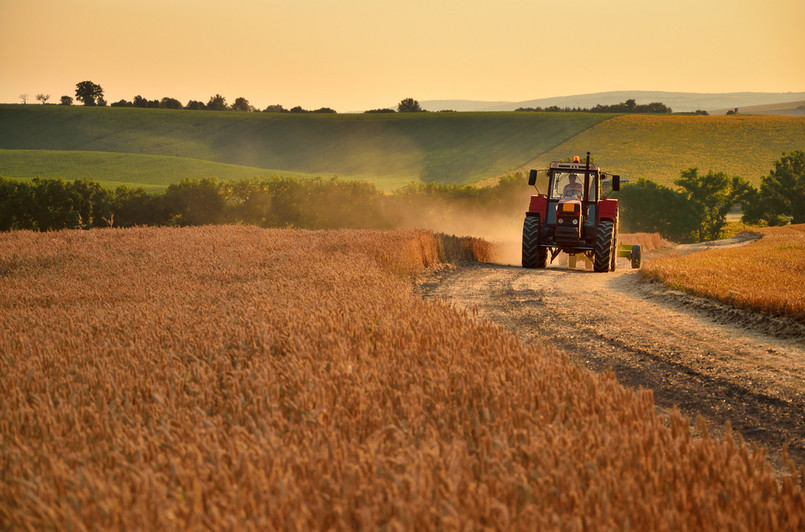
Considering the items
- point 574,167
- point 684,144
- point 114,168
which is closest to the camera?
point 574,167

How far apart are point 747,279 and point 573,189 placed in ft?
22.4

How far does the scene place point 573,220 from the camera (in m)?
19.1

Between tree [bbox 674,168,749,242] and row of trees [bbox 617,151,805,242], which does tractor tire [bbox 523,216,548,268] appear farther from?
tree [bbox 674,168,749,242]

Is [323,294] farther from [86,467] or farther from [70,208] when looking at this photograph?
[70,208]

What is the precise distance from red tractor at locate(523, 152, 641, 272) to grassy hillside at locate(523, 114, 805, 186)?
53.9 meters

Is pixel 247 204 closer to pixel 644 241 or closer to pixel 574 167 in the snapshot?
pixel 644 241

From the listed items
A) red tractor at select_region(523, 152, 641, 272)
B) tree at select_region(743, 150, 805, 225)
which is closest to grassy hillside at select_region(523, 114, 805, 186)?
tree at select_region(743, 150, 805, 225)

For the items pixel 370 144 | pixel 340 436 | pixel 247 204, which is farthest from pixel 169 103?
pixel 340 436

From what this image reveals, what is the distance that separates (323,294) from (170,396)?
4.61m

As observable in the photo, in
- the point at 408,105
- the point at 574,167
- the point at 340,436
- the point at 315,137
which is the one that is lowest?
the point at 340,436

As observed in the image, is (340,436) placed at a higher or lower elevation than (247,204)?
higher

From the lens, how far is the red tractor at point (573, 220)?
1923 cm

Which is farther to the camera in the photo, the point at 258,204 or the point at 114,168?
the point at 114,168

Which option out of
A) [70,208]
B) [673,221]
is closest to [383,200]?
[70,208]
